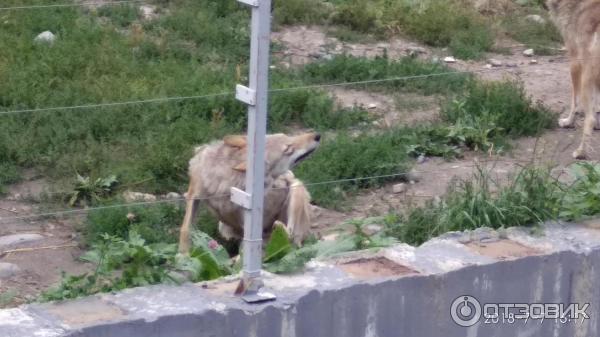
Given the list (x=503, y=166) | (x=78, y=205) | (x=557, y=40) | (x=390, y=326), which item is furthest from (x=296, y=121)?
(x=390, y=326)

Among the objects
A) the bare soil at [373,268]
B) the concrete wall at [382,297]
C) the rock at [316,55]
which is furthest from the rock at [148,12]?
the bare soil at [373,268]

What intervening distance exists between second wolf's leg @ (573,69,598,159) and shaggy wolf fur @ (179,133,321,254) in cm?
281

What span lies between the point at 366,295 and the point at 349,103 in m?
5.37

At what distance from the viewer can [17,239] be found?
280 inches

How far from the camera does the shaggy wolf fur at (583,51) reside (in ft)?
30.7

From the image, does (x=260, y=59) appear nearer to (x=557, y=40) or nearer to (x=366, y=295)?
(x=366, y=295)

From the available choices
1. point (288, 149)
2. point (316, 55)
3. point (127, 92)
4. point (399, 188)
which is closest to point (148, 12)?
point (316, 55)

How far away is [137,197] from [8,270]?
1.21 m

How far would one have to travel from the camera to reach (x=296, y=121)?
9.27 meters

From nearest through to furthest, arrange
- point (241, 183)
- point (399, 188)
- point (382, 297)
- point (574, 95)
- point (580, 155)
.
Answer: point (382, 297) → point (241, 183) → point (399, 188) → point (580, 155) → point (574, 95)

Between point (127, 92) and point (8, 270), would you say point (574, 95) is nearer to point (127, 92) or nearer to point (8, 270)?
point (127, 92)

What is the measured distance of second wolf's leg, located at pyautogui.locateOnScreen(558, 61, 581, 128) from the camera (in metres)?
9.74

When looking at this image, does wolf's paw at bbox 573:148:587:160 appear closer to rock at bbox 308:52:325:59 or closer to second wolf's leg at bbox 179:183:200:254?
rock at bbox 308:52:325:59

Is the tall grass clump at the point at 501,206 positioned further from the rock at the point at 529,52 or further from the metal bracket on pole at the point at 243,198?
the rock at the point at 529,52
